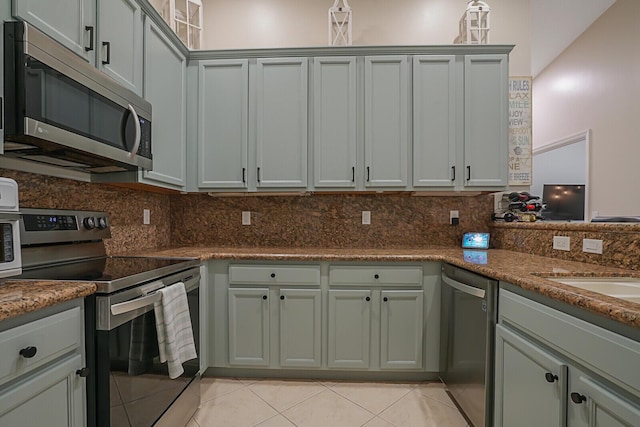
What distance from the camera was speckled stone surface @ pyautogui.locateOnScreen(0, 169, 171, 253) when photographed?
57.8 inches

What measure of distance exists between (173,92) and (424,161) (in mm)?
1932

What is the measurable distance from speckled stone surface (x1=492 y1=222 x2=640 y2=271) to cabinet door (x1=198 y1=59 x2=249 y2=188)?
2118mm

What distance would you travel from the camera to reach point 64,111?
1.20 metres

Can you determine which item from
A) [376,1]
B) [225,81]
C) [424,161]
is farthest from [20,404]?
[376,1]

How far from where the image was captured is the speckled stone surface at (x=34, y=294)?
2.53ft

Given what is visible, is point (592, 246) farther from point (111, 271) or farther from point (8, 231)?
point (8, 231)

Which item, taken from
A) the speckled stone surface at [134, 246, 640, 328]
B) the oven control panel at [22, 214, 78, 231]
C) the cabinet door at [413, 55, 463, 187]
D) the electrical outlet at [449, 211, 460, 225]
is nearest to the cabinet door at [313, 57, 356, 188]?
the cabinet door at [413, 55, 463, 187]

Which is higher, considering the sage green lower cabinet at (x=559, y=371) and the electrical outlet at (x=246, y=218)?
the electrical outlet at (x=246, y=218)

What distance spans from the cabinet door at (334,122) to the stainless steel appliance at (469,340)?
3.41 ft

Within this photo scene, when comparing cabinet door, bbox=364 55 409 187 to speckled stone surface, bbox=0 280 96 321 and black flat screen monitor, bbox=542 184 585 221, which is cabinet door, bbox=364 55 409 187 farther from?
black flat screen monitor, bbox=542 184 585 221

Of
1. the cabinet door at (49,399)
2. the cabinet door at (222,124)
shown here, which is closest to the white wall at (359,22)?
the cabinet door at (222,124)

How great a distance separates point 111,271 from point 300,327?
121 centimetres

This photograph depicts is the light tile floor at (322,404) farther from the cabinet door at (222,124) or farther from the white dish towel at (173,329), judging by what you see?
the cabinet door at (222,124)

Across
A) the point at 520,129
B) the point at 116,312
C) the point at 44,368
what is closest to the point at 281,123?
the point at 116,312
